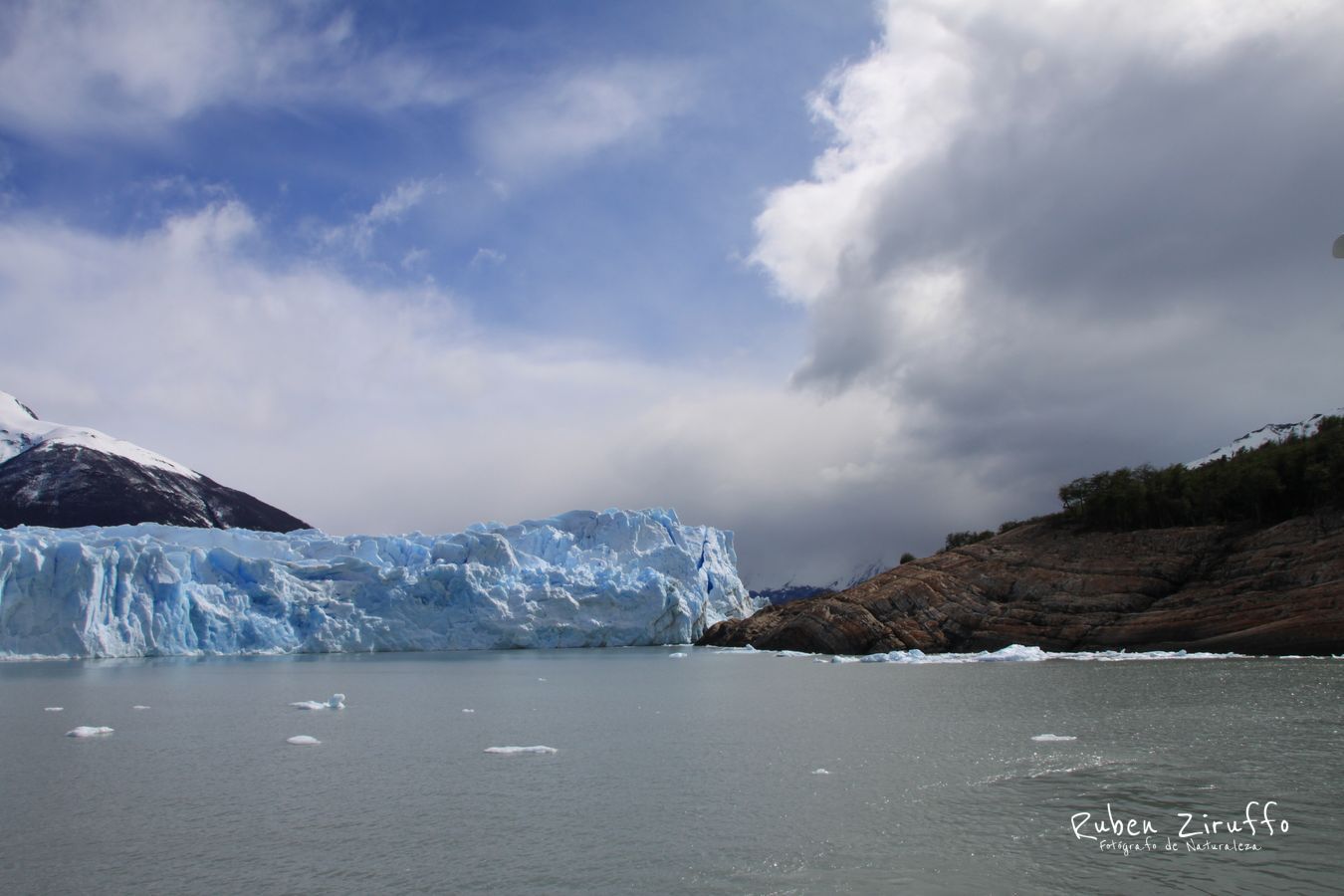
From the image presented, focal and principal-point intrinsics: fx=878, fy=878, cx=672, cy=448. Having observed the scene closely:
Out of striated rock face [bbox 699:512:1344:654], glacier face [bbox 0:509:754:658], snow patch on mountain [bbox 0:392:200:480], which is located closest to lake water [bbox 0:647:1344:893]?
striated rock face [bbox 699:512:1344:654]

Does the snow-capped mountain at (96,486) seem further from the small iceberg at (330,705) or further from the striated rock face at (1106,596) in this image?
the small iceberg at (330,705)

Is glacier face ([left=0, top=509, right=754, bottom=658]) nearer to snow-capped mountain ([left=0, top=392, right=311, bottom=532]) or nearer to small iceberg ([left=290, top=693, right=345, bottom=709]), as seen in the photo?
small iceberg ([left=290, top=693, right=345, bottom=709])

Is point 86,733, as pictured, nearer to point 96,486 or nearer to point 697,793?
point 697,793

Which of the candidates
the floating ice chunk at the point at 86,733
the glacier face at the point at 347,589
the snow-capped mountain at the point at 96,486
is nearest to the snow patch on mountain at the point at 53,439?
the snow-capped mountain at the point at 96,486

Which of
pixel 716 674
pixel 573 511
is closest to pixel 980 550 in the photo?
pixel 716 674

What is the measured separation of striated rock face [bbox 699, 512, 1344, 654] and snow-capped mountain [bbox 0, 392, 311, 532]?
6830 centimetres

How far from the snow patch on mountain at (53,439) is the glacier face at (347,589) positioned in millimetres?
49353

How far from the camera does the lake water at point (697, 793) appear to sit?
728 cm

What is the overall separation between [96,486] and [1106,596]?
88143mm

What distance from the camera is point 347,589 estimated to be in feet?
162

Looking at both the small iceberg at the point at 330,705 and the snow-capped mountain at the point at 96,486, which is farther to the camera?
the snow-capped mountain at the point at 96,486

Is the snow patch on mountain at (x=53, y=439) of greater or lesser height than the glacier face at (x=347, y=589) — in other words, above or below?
above

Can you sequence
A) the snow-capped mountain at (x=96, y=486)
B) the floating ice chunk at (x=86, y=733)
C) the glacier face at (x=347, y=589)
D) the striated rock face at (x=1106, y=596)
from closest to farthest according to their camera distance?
the floating ice chunk at (x=86, y=733)
the striated rock face at (x=1106, y=596)
the glacier face at (x=347, y=589)
the snow-capped mountain at (x=96, y=486)

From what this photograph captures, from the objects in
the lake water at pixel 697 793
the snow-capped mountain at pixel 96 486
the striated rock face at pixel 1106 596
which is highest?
the snow-capped mountain at pixel 96 486
